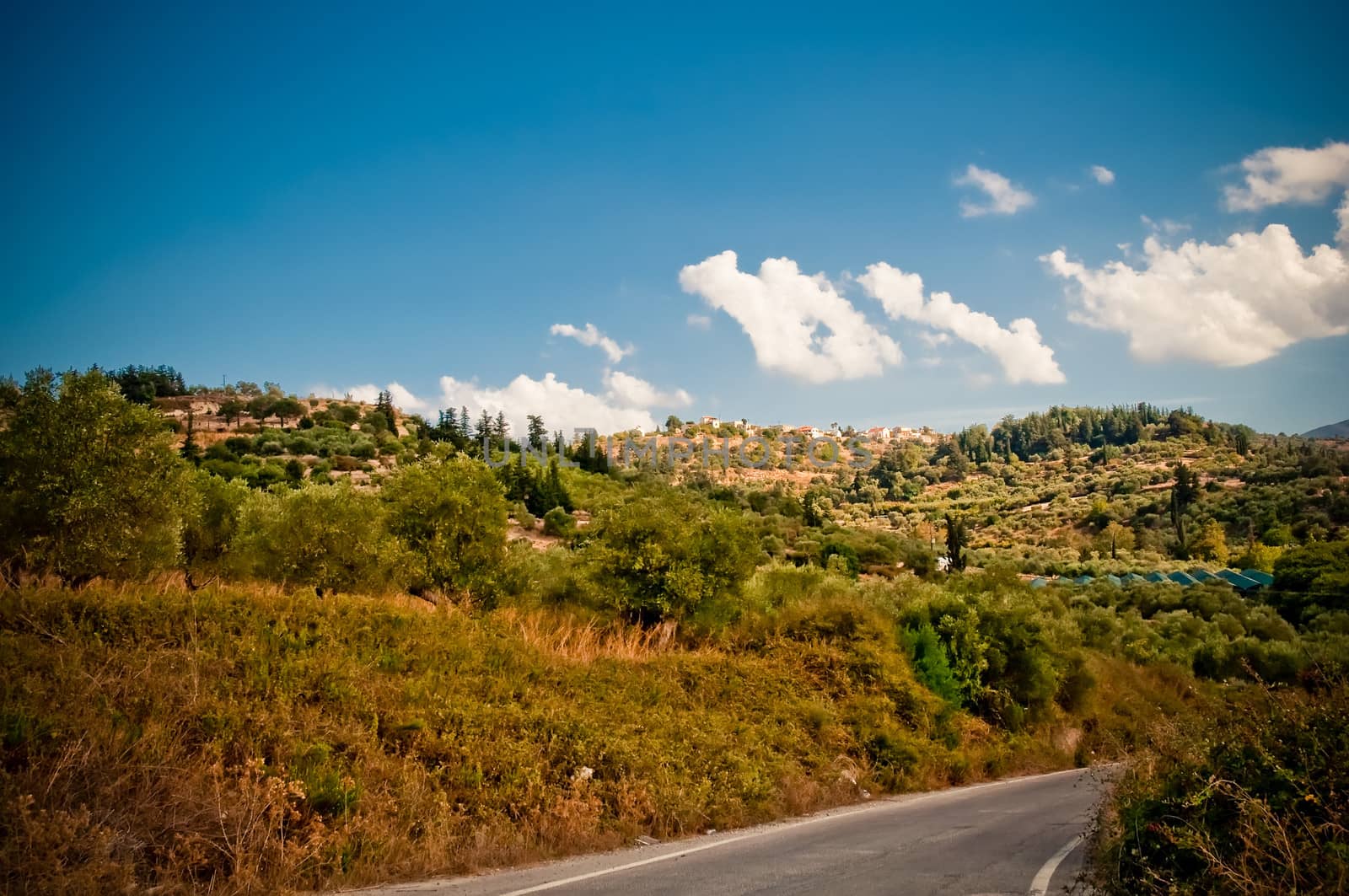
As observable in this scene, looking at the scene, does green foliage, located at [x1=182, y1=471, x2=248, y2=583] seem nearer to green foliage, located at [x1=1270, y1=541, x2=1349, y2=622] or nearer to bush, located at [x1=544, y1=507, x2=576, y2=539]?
bush, located at [x1=544, y1=507, x2=576, y2=539]

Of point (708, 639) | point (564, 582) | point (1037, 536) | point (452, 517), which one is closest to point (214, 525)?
point (452, 517)

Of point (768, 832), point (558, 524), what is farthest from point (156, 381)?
point (768, 832)

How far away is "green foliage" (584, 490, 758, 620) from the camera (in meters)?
25.0

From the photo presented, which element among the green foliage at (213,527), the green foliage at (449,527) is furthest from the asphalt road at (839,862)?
the green foliage at (213,527)

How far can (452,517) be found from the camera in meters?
29.8

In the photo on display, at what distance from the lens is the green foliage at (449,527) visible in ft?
96.1

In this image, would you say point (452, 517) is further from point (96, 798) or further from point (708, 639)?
point (96, 798)

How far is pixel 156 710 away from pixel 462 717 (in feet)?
13.8

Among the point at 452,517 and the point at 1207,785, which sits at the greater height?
the point at 452,517

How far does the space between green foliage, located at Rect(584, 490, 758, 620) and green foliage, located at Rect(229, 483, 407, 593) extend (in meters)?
7.74

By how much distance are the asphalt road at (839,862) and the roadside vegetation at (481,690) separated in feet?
2.79

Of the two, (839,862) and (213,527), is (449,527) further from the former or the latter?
(839,862)

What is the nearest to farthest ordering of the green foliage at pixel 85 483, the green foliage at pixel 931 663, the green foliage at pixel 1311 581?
the green foliage at pixel 85 483
the green foliage at pixel 931 663
the green foliage at pixel 1311 581

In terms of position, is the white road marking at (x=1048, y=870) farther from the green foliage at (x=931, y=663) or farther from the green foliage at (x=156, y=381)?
the green foliage at (x=156, y=381)
